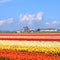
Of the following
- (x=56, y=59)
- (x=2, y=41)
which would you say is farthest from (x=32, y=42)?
(x=56, y=59)

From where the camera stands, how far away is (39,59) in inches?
869

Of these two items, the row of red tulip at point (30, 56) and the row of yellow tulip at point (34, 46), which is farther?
the row of yellow tulip at point (34, 46)

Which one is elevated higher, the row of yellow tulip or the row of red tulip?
the row of red tulip

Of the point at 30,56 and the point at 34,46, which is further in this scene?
the point at 34,46

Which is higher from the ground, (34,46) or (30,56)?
(30,56)

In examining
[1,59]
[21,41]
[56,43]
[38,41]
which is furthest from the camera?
[21,41]

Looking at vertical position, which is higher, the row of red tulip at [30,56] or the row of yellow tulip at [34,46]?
the row of red tulip at [30,56]

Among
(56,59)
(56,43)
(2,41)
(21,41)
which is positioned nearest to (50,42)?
(56,43)

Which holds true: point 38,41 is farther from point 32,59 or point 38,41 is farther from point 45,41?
point 32,59

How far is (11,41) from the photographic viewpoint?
4934cm

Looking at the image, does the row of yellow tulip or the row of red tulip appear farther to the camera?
the row of yellow tulip

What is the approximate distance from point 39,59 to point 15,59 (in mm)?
1714

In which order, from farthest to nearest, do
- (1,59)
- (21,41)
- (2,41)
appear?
(2,41) < (21,41) < (1,59)

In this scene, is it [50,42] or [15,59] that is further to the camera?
[50,42]
